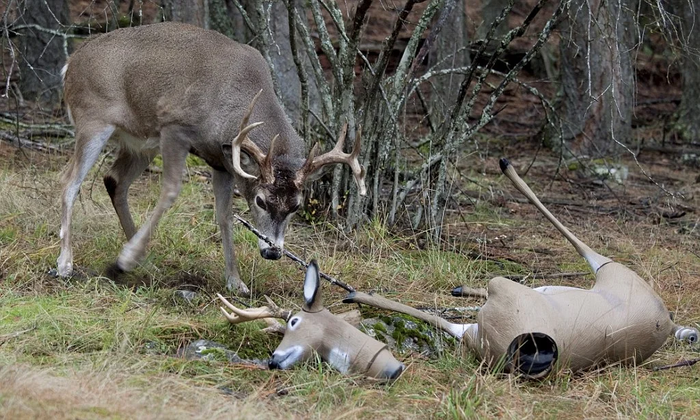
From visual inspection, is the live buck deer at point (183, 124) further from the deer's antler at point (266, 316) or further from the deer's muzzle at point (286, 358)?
the deer's muzzle at point (286, 358)

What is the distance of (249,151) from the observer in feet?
19.4

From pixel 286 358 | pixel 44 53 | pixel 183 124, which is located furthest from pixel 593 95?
pixel 286 358

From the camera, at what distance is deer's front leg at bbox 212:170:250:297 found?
6422 millimetres

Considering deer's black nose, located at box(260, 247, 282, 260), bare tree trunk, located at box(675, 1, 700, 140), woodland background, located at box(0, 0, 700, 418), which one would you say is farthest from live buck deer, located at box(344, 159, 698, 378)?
bare tree trunk, located at box(675, 1, 700, 140)

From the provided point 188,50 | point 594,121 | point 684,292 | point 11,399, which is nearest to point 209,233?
point 188,50

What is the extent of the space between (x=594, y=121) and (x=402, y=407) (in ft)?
27.5

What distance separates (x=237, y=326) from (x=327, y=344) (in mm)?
679

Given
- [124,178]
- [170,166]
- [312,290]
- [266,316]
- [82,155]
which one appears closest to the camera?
[312,290]

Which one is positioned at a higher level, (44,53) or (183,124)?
(183,124)

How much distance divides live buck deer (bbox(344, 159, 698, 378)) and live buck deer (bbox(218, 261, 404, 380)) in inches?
19.5

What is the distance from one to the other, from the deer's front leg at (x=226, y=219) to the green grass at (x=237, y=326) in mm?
108

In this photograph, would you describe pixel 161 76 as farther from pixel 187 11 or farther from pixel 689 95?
pixel 689 95

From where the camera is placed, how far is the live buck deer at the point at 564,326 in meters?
4.44

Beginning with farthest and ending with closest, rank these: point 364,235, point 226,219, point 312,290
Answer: point 364,235 < point 226,219 < point 312,290
